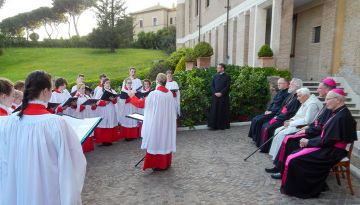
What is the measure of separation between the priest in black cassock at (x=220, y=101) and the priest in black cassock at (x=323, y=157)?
5224mm

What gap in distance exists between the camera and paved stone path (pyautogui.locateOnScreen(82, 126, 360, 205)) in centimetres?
507

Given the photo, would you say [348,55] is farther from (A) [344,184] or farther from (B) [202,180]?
(B) [202,180]

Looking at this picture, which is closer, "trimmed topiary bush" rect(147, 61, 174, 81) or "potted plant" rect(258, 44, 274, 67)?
"potted plant" rect(258, 44, 274, 67)

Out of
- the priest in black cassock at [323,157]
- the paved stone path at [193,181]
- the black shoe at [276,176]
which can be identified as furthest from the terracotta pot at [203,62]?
the priest in black cassock at [323,157]

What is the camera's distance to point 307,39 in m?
14.9

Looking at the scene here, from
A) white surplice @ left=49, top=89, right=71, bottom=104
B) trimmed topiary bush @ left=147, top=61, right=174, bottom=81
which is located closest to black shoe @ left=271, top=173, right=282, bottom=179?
white surplice @ left=49, top=89, right=71, bottom=104

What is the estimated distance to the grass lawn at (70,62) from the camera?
106 feet

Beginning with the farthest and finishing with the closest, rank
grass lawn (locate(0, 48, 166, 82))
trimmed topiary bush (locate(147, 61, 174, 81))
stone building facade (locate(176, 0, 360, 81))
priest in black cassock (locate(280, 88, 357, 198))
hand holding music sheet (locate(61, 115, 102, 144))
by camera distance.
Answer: grass lawn (locate(0, 48, 166, 82)), trimmed topiary bush (locate(147, 61, 174, 81)), stone building facade (locate(176, 0, 360, 81)), priest in black cassock (locate(280, 88, 357, 198)), hand holding music sheet (locate(61, 115, 102, 144))

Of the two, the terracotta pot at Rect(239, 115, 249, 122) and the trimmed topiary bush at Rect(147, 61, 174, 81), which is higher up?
the trimmed topiary bush at Rect(147, 61, 174, 81)

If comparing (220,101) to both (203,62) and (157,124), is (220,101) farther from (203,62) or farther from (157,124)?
(203,62)

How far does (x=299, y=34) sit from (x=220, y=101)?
805 centimetres

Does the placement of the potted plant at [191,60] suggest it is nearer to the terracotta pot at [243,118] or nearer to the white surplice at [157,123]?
the terracotta pot at [243,118]

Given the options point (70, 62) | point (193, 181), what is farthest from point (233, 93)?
point (70, 62)

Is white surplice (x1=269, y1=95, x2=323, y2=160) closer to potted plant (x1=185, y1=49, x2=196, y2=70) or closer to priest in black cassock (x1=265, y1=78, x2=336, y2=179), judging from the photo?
priest in black cassock (x1=265, y1=78, x2=336, y2=179)
